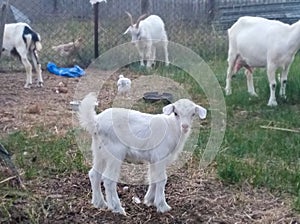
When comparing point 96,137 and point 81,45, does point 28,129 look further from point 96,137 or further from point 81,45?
point 81,45

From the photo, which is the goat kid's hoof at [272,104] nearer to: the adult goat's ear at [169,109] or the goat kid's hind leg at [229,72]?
the goat kid's hind leg at [229,72]

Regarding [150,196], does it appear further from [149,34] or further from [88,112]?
[149,34]

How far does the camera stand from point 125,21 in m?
12.7

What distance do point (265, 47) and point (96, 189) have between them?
4226 millimetres

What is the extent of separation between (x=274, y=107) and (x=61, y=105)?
2.43 meters

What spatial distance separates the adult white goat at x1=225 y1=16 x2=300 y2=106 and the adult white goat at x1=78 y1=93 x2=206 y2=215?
3.69 metres

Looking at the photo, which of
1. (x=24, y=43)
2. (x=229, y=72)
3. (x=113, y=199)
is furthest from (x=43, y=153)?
(x=24, y=43)

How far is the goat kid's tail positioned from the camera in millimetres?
3779

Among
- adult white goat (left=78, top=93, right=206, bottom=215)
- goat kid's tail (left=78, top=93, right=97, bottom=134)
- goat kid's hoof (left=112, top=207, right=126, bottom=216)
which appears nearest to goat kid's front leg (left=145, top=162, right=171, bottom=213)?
adult white goat (left=78, top=93, right=206, bottom=215)

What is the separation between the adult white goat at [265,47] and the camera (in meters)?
7.39

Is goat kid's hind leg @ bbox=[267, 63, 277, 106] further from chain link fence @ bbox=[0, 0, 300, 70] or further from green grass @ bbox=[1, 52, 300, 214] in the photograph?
chain link fence @ bbox=[0, 0, 300, 70]

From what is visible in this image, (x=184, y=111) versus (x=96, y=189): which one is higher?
(x=184, y=111)

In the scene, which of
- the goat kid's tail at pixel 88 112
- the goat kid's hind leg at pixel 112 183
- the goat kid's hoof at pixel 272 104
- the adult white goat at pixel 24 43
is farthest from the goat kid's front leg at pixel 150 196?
the adult white goat at pixel 24 43

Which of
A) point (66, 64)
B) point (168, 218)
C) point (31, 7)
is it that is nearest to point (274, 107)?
point (168, 218)
